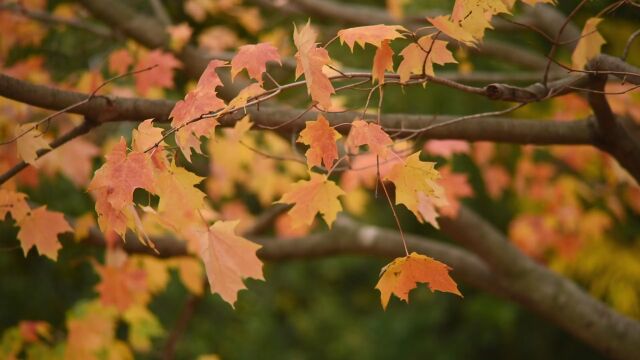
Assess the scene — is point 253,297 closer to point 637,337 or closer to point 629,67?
point 637,337

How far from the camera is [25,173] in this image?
2.64 metres

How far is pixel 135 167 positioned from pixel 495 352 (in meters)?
4.30

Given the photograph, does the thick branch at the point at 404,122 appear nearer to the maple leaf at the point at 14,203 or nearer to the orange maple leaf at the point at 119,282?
the maple leaf at the point at 14,203

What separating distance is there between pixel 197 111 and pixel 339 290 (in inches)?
215

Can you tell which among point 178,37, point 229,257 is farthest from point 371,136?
point 178,37

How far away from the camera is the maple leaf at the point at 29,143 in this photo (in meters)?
1.60

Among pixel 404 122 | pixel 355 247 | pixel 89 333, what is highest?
pixel 404 122

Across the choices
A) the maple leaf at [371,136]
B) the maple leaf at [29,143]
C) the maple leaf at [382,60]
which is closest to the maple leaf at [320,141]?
the maple leaf at [371,136]

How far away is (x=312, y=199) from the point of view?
5.12ft

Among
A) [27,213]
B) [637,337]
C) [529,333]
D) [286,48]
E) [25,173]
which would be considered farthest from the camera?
[529,333]

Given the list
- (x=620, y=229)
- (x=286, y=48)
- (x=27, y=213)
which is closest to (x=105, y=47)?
(x=286, y=48)

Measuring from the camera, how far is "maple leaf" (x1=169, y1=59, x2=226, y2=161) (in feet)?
4.64

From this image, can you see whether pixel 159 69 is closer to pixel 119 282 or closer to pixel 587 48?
pixel 119 282

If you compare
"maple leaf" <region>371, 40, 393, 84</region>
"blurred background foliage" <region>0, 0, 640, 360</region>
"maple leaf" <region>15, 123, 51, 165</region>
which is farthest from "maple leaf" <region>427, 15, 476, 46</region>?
"blurred background foliage" <region>0, 0, 640, 360</region>
